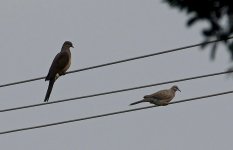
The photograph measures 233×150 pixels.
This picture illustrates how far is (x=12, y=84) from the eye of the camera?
34.1 ft

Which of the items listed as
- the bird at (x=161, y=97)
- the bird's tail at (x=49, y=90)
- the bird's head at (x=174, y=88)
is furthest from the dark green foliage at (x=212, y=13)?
the bird's head at (x=174, y=88)

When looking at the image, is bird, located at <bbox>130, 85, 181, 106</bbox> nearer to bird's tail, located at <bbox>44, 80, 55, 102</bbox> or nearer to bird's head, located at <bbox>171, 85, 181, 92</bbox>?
bird's head, located at <bbox>171, 85, 181, 92</bbox>

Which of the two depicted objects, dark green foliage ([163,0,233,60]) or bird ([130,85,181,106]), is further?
bird ([130,85,181,106])

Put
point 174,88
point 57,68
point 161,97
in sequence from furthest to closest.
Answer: point 174,88
point 161,97
point 57,68

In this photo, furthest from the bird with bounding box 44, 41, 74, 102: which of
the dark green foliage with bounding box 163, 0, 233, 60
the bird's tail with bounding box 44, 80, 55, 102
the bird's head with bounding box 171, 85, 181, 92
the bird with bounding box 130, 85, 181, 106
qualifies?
the dark green foliage with bounding box 163, 0, 233, 60

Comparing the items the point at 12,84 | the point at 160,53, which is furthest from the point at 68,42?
the point at 160,53

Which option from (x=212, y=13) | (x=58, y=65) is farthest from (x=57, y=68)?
(x=212, y=13)

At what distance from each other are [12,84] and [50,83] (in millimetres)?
3817

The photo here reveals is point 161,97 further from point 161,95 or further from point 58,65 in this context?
point 58,65

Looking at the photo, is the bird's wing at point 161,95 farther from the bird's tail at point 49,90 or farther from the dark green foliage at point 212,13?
the dark green foliage at point 212,13

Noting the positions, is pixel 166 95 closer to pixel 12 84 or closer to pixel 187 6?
pixel 12 84

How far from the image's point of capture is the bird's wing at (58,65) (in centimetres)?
1414

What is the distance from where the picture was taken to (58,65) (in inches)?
560

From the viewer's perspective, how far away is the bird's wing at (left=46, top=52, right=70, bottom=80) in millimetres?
14141
